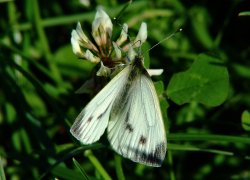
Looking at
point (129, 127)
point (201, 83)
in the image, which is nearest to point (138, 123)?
point (129, 127)

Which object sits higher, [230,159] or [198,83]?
[198,83]

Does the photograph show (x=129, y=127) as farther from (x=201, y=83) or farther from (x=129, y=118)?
(x=201, y=83)

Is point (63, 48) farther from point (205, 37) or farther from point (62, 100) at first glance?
point (205, 37)

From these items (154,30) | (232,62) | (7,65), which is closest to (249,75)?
(232,62)

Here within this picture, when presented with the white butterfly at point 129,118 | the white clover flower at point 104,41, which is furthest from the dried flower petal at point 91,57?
the white butterfly at point 129,118

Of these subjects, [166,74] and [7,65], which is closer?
[7,65]

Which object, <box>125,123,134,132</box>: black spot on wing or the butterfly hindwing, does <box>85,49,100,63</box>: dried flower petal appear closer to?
the butterfly hindwing
